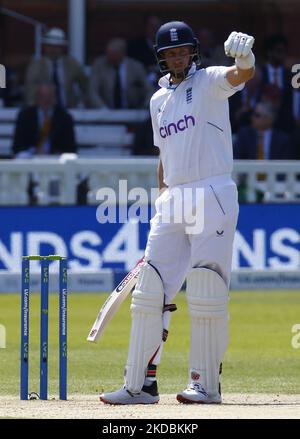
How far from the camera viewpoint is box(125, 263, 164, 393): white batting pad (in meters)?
7.59

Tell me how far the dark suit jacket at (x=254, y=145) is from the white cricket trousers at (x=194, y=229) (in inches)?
360

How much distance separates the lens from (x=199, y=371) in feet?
24.9

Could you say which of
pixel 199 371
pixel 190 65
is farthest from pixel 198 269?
pixel 190 65

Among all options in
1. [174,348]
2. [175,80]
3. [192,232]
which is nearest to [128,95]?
[174,348]

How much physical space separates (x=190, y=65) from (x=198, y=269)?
111 cm

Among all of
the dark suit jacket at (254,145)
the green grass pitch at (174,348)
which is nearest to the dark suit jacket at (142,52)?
the dark suit jacket at (254,145)

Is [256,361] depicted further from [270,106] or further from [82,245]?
[270,106]

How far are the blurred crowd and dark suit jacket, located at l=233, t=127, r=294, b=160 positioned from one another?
1 centimetres

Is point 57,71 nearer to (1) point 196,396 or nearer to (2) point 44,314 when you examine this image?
(2) point 44,314

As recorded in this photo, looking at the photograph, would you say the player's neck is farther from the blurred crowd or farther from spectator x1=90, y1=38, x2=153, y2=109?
spectator x1=90, y1=38, x2=153, y2=109

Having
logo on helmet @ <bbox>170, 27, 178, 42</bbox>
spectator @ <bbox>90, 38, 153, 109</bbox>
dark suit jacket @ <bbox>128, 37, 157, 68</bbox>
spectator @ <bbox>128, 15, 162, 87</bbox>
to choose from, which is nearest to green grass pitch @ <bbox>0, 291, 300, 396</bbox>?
logo on helmet @ <bbox>170, 27, 178, 42</bbox>

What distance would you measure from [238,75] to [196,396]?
170 cm

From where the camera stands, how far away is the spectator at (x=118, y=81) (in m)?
18.5

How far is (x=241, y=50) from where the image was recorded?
7.21m
